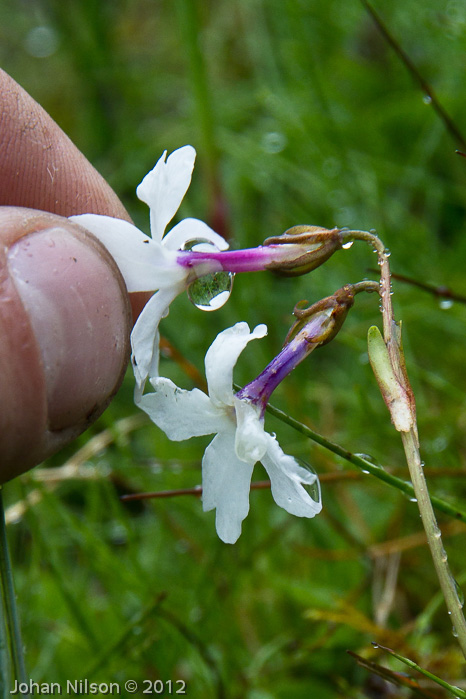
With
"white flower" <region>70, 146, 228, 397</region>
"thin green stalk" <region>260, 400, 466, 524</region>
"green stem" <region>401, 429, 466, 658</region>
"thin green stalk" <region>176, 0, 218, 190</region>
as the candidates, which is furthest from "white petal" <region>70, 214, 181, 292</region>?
"thin green stalk" <region>176, 0, 218, 190</region>

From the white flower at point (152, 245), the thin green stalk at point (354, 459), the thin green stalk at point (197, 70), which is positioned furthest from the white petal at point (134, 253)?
the thin green stalk at point (197, 70)

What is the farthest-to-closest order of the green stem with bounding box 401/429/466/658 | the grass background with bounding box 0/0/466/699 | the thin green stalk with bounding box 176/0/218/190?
the thin green stalk with bounding box 176/0/218/190
the grass background with bounding box 0/0/466/699
the green stem with bounding box 401/429/466/658

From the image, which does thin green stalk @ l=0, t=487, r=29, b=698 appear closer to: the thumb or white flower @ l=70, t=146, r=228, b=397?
the thumb

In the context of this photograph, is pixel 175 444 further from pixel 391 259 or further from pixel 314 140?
pixel 314 140

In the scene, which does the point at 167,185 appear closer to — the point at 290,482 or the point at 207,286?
the point at 207,286

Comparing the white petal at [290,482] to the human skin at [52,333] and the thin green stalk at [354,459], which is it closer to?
the thin green stalk at [354,459]

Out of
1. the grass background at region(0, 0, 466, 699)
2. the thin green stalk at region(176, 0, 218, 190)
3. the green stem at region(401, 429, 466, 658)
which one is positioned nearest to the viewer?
the green stem at region(401, 429, 466, 658)
